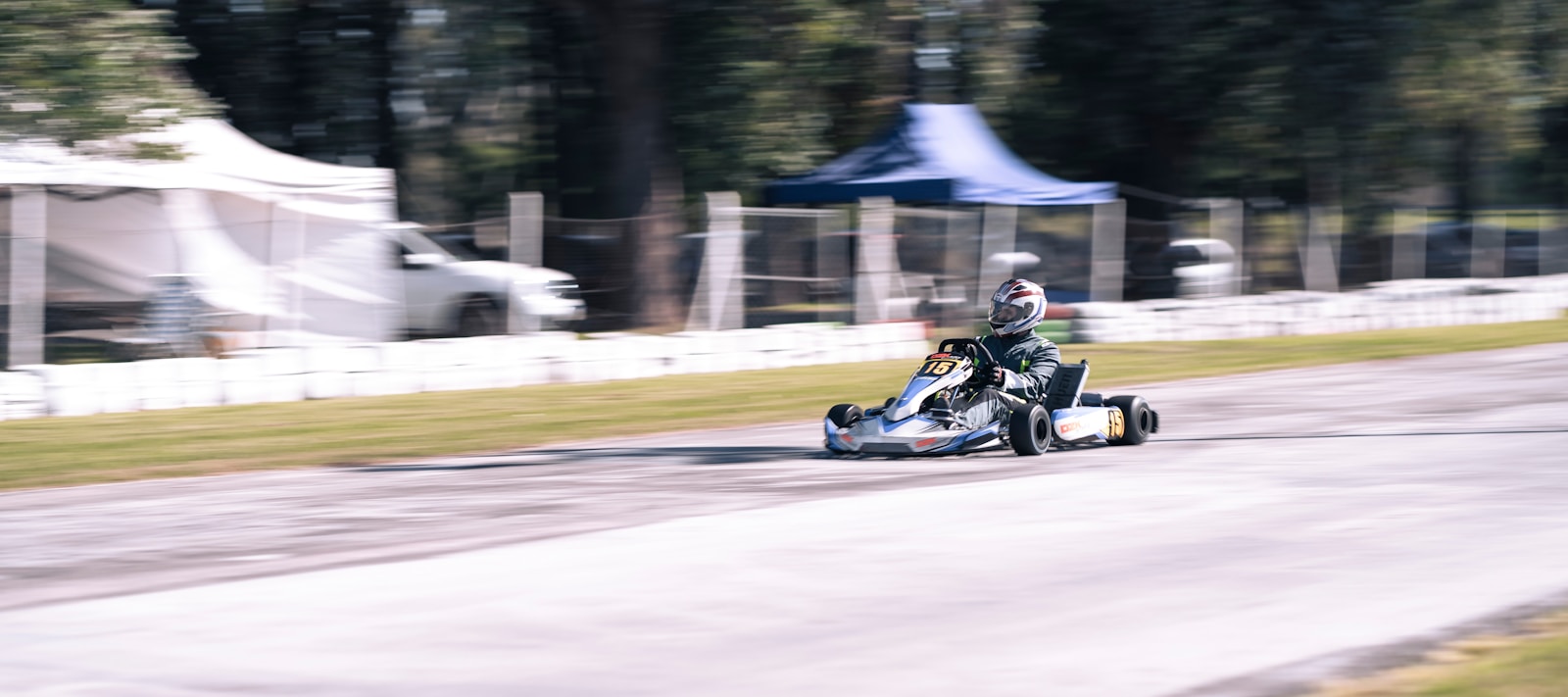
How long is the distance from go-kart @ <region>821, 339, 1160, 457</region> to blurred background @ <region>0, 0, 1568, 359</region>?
9.63m

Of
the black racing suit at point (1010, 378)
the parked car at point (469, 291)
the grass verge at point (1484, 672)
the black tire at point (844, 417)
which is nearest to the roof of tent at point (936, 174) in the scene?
the parked car at point (469, 291)

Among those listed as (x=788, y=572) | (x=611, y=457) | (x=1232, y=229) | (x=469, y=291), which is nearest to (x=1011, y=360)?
(x=611, y=457)

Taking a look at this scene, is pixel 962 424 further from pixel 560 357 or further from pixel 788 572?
pixel 560 357

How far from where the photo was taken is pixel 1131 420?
40.3ft

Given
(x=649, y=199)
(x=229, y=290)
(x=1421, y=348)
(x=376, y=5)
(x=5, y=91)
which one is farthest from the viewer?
(x=376, y=5)

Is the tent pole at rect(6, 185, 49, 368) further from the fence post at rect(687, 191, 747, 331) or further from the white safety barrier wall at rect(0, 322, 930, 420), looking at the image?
the fence post at rect(687, 191, 747, 331)

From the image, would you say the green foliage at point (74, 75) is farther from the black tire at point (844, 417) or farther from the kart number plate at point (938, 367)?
the kart number plate at point (938, 367)

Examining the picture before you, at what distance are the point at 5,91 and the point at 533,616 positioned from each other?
13.3 meters

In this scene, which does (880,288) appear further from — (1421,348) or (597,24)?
(1421,348)

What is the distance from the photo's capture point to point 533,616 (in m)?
→ 6.60

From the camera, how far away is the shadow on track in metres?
11.9

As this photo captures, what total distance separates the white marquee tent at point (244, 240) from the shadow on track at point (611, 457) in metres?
8.37

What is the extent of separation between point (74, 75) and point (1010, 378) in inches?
424

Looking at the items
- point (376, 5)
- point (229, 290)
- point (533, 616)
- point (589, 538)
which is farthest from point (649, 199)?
point (533, 616)
